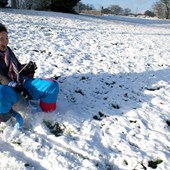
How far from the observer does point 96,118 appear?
15.0ft

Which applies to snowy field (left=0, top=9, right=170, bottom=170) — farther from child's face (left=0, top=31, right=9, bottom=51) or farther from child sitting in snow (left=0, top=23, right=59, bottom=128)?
child's face (left=0, top=31, right=9, bottom=51)

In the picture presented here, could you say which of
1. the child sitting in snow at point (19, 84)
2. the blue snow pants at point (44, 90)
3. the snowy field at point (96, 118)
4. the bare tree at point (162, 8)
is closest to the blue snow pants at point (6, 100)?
the child sitting in snow at point (19, 84)

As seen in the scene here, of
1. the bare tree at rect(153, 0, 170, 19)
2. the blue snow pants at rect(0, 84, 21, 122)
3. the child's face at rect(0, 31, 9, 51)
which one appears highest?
the child's face at rect(0, 31, 9, 51)

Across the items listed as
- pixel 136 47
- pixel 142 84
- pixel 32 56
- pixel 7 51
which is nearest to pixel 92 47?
pixel 136 47

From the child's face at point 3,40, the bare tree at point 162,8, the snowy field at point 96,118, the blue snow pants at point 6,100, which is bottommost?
the bare tree at point 162,8

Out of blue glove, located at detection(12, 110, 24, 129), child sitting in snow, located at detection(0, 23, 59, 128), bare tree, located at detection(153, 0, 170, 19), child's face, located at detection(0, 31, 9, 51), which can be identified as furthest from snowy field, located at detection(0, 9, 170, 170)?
bare tree, located at detection(153, 0, 170, 19)

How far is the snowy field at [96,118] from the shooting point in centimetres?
356

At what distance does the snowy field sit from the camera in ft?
11.7

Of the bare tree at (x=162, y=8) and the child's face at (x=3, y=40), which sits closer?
the child's face at (x=3, y=40)

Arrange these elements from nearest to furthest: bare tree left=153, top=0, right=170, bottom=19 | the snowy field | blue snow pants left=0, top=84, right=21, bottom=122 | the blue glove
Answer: the snowy field
blue snow pants left=0, top=84, right=21, bottom=122
the blue glove
bare tree left=153, top=0, right=170, bottom=19

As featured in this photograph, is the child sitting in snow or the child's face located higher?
the child's face

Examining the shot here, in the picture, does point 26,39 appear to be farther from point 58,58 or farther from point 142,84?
point 142,84

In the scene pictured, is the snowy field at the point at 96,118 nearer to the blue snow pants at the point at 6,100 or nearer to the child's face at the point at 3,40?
the blue snow pants at the point at 6,100

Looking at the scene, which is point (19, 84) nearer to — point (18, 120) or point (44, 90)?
point (44, 90)
